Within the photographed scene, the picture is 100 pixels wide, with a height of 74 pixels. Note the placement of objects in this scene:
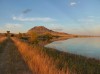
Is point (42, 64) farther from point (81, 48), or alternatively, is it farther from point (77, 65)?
point (81, 48)

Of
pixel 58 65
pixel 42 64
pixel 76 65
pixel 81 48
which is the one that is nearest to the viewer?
pixel 58 65

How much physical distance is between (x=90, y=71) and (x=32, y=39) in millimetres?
40143

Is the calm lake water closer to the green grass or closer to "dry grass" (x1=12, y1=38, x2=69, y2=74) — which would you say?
the green grass

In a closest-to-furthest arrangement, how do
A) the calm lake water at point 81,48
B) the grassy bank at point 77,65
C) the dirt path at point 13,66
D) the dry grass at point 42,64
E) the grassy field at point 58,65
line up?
the dry grass at point 42,64 → the grassy field at point 58,65 → the grassy bank at point 77,65 → the dirt path at point 13,66 → the calm lake water at point 81,48

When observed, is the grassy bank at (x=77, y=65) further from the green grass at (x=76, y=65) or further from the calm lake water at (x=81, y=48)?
the calm lake water at (x=81, y=48)

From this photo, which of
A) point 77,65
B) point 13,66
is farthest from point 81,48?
point 77,65

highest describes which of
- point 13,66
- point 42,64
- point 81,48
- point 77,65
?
point 42,64

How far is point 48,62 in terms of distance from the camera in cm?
927

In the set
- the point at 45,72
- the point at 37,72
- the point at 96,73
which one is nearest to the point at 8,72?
the point at 37,72

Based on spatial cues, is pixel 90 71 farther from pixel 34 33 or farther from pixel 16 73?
pixel 34 33

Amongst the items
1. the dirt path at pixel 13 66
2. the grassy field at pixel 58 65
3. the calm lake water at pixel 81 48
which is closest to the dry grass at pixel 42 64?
the grassy field at pixel 58 65

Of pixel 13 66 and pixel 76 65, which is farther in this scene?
pixel 13 66

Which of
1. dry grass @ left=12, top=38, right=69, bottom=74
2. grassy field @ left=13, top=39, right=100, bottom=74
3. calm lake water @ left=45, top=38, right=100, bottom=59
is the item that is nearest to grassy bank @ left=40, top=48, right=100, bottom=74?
grassy field @ left=13, top=39, right=100, bottom=74

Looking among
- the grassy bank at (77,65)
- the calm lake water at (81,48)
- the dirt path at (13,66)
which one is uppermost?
the grassy bank at (77,65)
